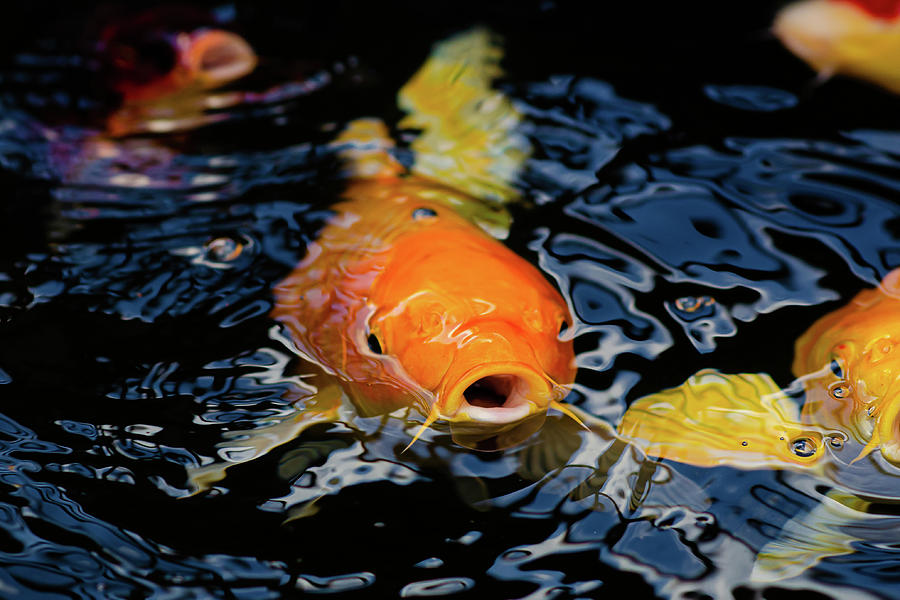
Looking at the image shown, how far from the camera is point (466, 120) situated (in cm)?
303

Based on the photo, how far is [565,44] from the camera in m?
3.42

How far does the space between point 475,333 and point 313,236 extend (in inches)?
33.5

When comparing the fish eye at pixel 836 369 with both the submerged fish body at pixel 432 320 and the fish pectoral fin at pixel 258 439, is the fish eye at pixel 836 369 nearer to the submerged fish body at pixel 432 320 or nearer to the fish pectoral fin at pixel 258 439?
the submerged fish body at pixel 432 320

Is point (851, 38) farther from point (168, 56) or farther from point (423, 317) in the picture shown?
point (168, 56)

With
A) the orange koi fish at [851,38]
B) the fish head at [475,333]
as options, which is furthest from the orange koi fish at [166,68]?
the orange koi fish at [851,38]

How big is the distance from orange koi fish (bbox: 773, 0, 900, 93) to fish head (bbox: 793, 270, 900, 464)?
4.09ft

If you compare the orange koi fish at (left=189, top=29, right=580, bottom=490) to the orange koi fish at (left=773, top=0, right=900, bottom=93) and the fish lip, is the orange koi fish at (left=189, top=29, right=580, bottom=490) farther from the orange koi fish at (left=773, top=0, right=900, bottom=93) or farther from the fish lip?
the orange koi fish at (left=773, top=0, right=900, bottom=93)

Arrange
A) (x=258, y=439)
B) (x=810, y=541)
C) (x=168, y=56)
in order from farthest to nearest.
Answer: (x=168, y=56)
(x=258, y=439)
(x=810, y=541)

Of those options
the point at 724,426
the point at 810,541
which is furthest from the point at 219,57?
the point at 810,541

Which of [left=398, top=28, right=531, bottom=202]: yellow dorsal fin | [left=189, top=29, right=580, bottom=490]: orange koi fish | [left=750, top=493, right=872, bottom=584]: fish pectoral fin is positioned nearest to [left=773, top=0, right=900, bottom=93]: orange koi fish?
[left=398, top=28, right=531, bottom=202]: yellow dorsal fin

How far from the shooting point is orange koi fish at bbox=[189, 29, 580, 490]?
6.33 feet

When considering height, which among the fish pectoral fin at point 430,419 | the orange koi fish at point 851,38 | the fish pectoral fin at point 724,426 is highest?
the orange koi fish at point 851,38

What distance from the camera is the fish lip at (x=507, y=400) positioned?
5.96ft

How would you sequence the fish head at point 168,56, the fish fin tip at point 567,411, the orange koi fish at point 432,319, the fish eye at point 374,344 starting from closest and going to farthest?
the orange koi fish at point 432,319 → the fish fin tip at point 567,411 → the fish eye at point 374,344 → the fish head at point 168,56
